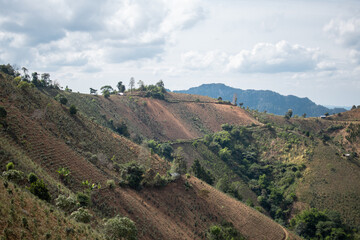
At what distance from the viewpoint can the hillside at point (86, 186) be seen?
70.6 ft

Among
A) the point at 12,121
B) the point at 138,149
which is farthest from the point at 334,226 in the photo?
the point at 12,121

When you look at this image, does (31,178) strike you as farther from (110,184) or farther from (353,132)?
(353,132)

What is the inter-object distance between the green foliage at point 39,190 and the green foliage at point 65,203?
1039 millimetres

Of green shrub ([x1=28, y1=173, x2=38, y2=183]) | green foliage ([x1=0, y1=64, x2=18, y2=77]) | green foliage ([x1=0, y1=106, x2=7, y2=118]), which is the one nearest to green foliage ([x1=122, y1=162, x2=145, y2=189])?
green shrub ([x1=28, y1=173, x2=38, y2=183])

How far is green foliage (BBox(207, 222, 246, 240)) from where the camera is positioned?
34969 millimetres

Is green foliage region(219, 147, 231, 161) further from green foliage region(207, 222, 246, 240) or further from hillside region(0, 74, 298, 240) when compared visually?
green foliage region(207, 222, 246, 240)

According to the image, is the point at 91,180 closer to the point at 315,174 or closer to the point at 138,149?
the point at 138,149

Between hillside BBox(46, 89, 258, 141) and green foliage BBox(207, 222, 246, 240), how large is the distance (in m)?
43.6

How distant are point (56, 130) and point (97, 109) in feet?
144

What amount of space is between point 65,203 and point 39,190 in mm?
2693

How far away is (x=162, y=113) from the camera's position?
10250cm

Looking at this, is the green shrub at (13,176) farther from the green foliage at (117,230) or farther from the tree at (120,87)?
the tree at (120,87)

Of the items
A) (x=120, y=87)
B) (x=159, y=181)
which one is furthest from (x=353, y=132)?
(x=120, y=87)

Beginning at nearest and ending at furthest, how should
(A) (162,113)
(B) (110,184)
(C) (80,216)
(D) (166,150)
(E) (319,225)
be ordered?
(C) (80,216), (B) (110,184), (E) (319,225), (D) (166,150), (A) (162,113)
